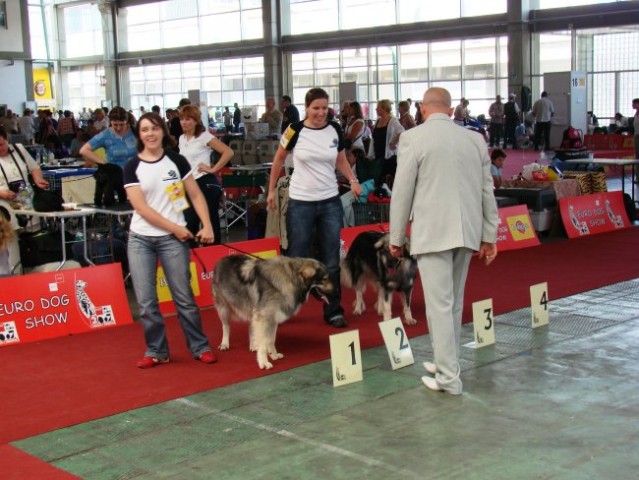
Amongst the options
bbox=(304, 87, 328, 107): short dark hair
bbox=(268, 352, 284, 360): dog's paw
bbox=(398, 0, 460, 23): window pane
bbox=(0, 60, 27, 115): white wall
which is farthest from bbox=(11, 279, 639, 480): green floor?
bbox=(0, 60, 27, 115): white wall

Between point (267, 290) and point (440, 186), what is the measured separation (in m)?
1.59

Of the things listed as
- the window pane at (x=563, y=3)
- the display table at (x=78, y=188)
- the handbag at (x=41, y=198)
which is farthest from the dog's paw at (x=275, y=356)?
the window pane at (x=563, y=3)

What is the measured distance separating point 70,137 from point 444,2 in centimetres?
1361

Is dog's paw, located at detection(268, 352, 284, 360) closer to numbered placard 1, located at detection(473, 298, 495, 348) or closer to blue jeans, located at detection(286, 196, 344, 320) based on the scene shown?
blue jeans, located at detection(286, 196, 344, 320)

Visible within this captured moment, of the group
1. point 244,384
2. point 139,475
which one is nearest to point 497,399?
point 244,384

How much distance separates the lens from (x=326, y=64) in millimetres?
33562

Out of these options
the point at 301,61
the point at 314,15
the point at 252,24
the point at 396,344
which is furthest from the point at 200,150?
the point at 252,24

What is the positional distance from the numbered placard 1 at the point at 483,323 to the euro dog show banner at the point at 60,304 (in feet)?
9.40

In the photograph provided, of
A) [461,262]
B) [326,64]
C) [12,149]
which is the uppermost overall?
[326,64]

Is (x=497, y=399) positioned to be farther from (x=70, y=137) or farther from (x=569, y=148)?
(x=70, y=137)

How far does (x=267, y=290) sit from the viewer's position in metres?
5.84

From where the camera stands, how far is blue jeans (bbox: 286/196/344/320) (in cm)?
662

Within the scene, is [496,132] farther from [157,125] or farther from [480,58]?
[157,125]

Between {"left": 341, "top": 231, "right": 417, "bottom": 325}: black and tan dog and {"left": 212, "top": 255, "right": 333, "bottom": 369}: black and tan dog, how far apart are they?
33.8 inches
